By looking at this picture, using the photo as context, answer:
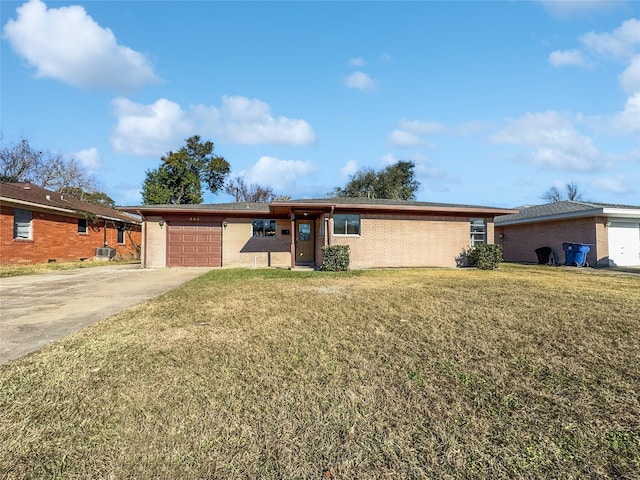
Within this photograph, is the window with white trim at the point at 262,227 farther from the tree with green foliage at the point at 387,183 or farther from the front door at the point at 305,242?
the tree with green foliage at the point at 387,183

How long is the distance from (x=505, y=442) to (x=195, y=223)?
15741 mm

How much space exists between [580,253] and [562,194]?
4834 centimetres

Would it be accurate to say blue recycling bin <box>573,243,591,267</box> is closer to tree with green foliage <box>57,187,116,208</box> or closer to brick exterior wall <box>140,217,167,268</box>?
brick exterior wall <box>140,217,167,268</box>

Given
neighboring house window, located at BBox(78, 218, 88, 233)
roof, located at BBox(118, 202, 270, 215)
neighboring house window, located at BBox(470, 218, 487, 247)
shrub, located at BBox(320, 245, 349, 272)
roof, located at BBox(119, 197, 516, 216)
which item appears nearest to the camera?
shrub, located at BBox(320, 245, 349, 272)

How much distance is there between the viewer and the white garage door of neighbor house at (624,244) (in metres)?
15.8

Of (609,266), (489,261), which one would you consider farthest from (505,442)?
(609,266)

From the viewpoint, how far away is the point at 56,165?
31.9 meters

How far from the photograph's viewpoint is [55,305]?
→ 6508mm

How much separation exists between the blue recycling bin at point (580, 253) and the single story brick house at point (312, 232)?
3681 millimetres

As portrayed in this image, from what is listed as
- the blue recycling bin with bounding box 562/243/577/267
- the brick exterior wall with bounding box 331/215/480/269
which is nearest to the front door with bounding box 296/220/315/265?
the brick exterior wall with bounding box 331/215/480/269

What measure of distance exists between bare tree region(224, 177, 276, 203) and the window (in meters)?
29.4

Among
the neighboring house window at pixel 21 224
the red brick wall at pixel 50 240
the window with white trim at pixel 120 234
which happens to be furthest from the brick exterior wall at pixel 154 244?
the window with white trim at pixel 120 234

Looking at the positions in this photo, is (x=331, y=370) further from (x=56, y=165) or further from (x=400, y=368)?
(x=56, y=165)

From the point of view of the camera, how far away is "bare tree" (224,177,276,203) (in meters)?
42.5
